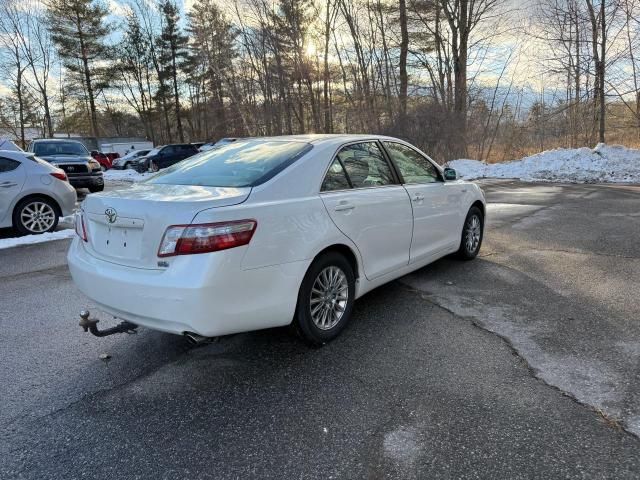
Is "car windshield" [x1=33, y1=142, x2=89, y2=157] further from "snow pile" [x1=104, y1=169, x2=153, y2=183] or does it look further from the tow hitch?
the tow hitch

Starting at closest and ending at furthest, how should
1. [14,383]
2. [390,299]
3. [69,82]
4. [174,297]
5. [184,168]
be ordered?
[174,297]
[14,383]
[184,168]
[390,299]
[69,82]

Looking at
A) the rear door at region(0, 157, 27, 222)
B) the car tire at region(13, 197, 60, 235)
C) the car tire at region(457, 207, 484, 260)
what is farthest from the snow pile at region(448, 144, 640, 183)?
the rear door at region(0, 157, 27, 222)

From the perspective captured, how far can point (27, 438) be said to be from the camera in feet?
8.58

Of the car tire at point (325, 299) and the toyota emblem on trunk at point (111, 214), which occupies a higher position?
the toyota emblem on trunk at point (111, 214)

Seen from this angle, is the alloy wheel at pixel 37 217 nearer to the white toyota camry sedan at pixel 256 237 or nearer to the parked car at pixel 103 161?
the white toyota camry sedan at pixel 256 237

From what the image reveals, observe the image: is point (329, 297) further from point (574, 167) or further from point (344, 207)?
point (574, 167)

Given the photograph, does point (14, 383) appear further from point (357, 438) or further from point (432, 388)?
point (432, 388)

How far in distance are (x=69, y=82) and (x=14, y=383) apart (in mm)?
47850

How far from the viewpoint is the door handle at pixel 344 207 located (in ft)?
11.7

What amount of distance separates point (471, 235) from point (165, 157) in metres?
23.8

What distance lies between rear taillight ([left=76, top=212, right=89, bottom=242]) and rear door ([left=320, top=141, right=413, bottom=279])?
1785 mm

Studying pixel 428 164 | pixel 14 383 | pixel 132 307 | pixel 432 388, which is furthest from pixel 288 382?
pixel 428 164

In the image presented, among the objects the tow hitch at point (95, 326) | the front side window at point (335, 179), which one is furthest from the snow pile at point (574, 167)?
the tow hitch at point (95, 326)

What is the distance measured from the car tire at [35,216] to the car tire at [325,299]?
703 centimetres
